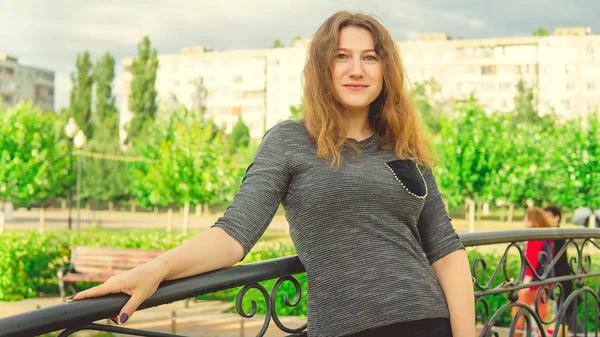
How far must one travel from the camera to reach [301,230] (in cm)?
185

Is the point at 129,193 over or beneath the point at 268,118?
beneath

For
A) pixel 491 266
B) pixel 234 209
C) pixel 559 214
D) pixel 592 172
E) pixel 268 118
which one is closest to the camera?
pixel 234 209

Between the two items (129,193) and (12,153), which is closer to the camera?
(12,153)

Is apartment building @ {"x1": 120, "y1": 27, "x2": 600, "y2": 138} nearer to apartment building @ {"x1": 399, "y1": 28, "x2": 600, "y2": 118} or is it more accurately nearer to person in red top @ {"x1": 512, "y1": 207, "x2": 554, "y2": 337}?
apartment building @ {"x1": 399, "y1": 28, "x2": 600, "y2": 118}

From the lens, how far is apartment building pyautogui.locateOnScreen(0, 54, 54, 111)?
3413 inches

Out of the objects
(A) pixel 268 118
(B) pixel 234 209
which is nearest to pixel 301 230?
(B) pixel 234 209

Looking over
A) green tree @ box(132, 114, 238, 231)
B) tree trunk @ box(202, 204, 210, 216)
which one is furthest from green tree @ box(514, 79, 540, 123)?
tree trunk @ box(202, 204, 210, 216)

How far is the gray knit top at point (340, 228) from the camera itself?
180cm

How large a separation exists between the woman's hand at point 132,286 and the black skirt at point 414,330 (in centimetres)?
55

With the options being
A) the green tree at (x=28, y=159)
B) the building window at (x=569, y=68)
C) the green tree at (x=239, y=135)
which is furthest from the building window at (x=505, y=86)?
the green tree at (x=28, y=159)

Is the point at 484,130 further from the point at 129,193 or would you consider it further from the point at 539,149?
the point at 129,193

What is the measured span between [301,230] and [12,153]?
2843 centimetres

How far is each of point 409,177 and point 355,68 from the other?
1.10 ft

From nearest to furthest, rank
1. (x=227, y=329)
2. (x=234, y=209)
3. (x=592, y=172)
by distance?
(x=234, y=209) < (x=227, y=329) < (x=592, y=172)
